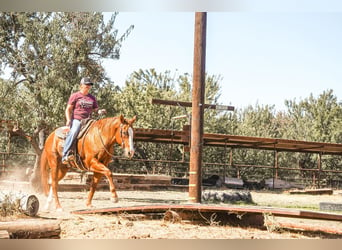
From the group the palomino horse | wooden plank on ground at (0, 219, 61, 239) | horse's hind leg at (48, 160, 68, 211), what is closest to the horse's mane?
the palomino horse

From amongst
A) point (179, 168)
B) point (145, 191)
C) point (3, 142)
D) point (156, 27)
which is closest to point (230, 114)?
point (179, 168)

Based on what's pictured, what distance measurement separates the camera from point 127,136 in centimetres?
699

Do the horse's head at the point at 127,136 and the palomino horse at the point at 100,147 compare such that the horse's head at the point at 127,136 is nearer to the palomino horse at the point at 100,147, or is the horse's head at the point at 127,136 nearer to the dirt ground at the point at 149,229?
the palomino horse at the point at 100,147

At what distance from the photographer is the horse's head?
6930 mm

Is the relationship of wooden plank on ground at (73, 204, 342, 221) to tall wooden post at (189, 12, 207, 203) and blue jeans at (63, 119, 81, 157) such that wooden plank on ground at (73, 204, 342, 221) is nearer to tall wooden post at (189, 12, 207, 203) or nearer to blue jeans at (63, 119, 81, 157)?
tall wooden post at (189, 12, 207, 203)

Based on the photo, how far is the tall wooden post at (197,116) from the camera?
7.62m

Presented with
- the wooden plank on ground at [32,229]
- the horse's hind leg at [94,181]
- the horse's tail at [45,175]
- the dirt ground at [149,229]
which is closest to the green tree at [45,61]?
the horse's tail at [45,175]

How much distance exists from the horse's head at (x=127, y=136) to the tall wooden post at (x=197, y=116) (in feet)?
3.54

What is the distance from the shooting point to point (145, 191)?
10.6 metres

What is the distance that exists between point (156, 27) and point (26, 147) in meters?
3.15

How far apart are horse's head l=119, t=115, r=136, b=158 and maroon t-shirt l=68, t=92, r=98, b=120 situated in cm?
70

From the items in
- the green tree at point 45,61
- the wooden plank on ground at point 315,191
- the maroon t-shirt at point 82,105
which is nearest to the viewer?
the maroon t-shirt at point 82,105

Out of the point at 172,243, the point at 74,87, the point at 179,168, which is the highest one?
the point at 74,87
